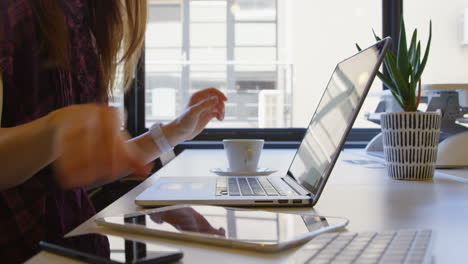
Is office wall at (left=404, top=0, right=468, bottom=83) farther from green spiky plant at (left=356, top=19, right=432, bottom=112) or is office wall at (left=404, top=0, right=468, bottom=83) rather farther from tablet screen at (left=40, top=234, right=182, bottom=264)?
tablet screen at (left=40, top=234, right=182, bottom=264)

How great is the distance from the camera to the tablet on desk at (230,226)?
0.43 m

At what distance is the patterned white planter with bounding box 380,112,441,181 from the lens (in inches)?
36.8

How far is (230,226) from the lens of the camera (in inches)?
19.3

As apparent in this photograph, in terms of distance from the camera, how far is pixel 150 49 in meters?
2.35

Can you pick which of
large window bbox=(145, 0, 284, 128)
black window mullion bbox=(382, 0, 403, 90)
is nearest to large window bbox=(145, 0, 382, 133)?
large window bbox=(145, 0, 284, 128)

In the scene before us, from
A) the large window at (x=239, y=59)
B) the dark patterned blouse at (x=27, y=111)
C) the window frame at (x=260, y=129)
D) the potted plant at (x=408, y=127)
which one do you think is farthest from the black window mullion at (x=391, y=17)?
the dark patterned blouse at (x=27, y=111)

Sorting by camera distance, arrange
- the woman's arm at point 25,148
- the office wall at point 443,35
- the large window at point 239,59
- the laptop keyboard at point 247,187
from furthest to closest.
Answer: the large window at point 239,59 → the office wall at point 443,35 → the laptop keyboard at point 247,187 → the woman's arm at point 25,148

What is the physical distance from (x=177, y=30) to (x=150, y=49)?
17cm

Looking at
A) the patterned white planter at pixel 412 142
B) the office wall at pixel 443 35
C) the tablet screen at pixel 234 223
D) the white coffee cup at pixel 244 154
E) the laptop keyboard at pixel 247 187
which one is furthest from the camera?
the office wall at pixel 443 35

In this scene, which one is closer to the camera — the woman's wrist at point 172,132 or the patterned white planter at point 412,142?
the patterned white planter at point 412,142

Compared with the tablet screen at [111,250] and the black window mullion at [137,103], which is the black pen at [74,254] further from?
the black window mullion at [137,103]

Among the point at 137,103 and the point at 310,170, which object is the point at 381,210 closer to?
the point at 310,170

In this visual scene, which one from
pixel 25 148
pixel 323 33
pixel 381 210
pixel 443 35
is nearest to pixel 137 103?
pixel 323 33

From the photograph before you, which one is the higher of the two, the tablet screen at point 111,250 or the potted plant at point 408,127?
the potted plant at point 408,127
